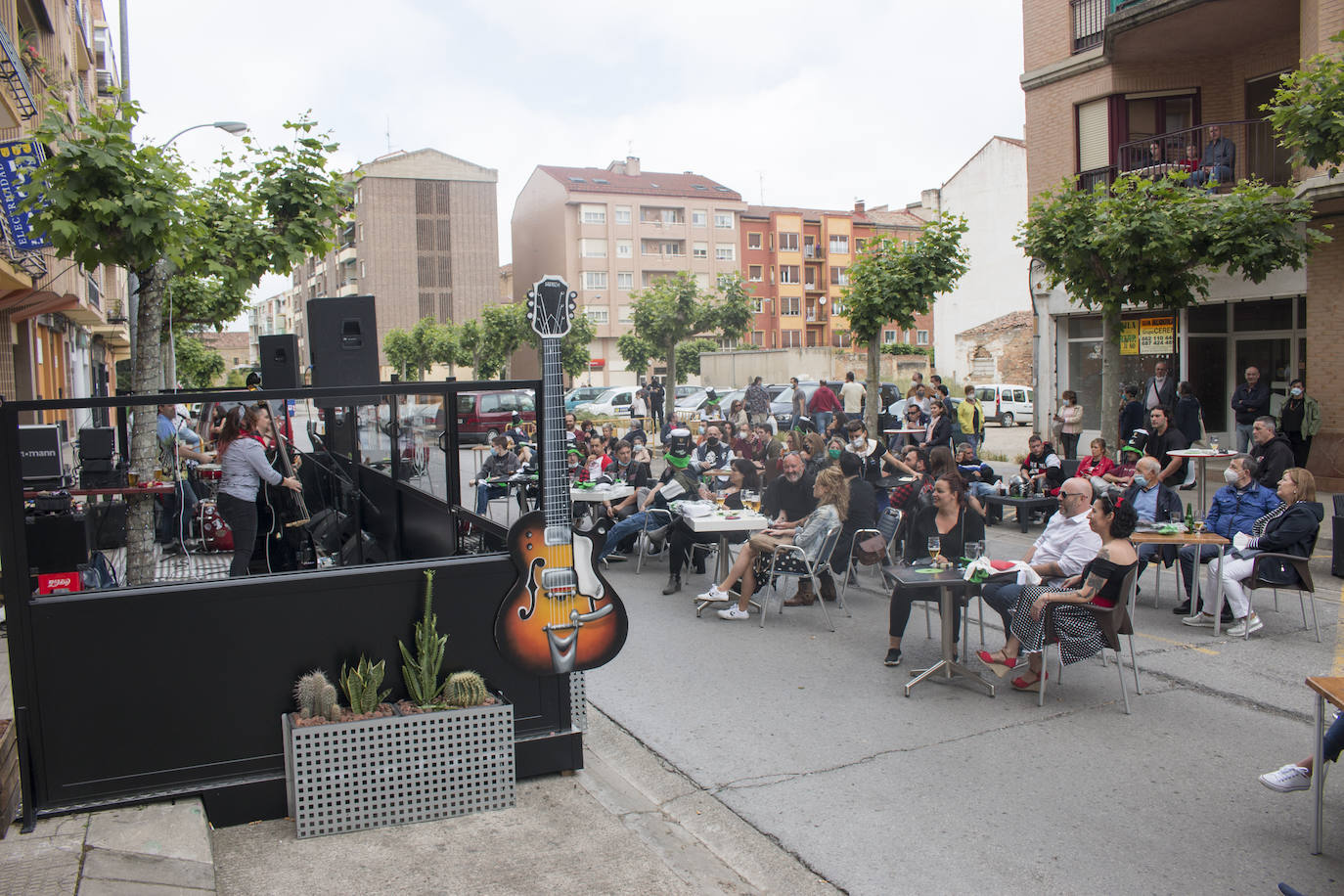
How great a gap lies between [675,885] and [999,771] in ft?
6.80

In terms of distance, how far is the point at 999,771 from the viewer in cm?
513

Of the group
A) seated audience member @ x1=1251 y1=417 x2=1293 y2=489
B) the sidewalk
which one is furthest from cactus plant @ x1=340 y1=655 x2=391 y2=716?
seated audience member @ x1=1251 y1=417 x2=1293 y2=489

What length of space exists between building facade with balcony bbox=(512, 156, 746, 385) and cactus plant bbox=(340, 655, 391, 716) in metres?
63.3

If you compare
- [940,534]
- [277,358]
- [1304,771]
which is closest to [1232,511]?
[940,534]

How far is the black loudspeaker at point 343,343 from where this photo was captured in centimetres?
651

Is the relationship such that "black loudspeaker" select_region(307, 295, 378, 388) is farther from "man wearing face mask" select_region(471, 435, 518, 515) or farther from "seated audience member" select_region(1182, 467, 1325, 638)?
"man wearing face mask" select_region(471, 435, 518, 515)

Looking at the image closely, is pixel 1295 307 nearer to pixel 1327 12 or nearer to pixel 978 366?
pixel 1327 12

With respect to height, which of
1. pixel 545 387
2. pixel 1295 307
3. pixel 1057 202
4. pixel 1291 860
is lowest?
pixel 1291 860

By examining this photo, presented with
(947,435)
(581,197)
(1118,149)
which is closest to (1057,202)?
(947,435)

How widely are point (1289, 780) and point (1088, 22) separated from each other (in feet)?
61.6

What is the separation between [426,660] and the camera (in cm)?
466

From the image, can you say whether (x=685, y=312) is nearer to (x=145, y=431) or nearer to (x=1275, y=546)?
(x=145, y=431)

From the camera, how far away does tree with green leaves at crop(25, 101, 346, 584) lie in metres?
7.64

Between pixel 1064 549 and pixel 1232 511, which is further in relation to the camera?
pixel 1232 511
